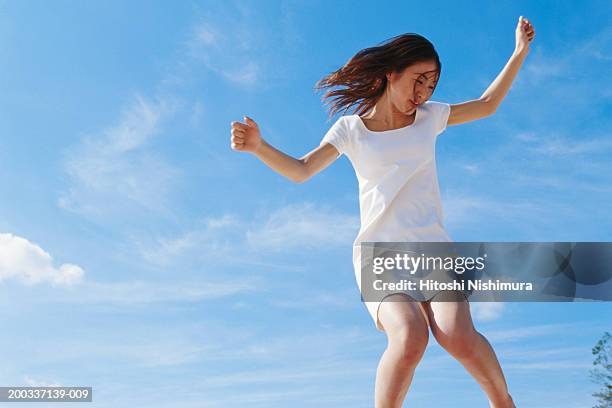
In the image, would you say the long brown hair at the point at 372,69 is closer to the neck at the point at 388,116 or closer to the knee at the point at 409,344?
the neck at the point at 388,116

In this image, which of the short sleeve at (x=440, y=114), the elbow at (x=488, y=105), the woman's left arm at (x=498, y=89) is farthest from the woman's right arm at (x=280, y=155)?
the elbow at (x=488, y=105)

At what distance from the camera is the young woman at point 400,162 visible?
364 centimetres

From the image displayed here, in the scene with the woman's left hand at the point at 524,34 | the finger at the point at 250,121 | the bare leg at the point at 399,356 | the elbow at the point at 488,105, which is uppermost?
the woman's left hand at the point at 524,34

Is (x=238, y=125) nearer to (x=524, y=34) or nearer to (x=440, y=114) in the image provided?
(x=440, y=114)

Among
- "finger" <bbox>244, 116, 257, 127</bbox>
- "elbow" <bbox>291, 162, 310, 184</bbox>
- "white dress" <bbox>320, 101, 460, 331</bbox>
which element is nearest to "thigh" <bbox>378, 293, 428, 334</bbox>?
"white dress" <bbox>320, 101, 460, 331</bbox>

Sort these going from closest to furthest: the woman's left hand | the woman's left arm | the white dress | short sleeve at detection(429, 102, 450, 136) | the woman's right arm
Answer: the white dress, the woman's right arm, short sleeve at detection(429, 102, 450, 136), the woman's left arm, the woman's left hand

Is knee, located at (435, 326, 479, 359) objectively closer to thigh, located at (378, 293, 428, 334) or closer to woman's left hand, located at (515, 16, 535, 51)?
thigh, located at (378, 293, 428, 334)

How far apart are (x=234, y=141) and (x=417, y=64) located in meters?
1.13

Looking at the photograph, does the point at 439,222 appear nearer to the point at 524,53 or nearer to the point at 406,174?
the point at 406,174

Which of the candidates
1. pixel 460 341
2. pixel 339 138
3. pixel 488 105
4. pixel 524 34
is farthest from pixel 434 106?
pixel 460 341

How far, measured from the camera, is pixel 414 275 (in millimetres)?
3896

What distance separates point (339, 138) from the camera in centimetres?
427

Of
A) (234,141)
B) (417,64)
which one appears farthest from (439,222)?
(234,141)

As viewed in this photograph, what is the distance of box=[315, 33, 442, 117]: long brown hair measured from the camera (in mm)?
4234
